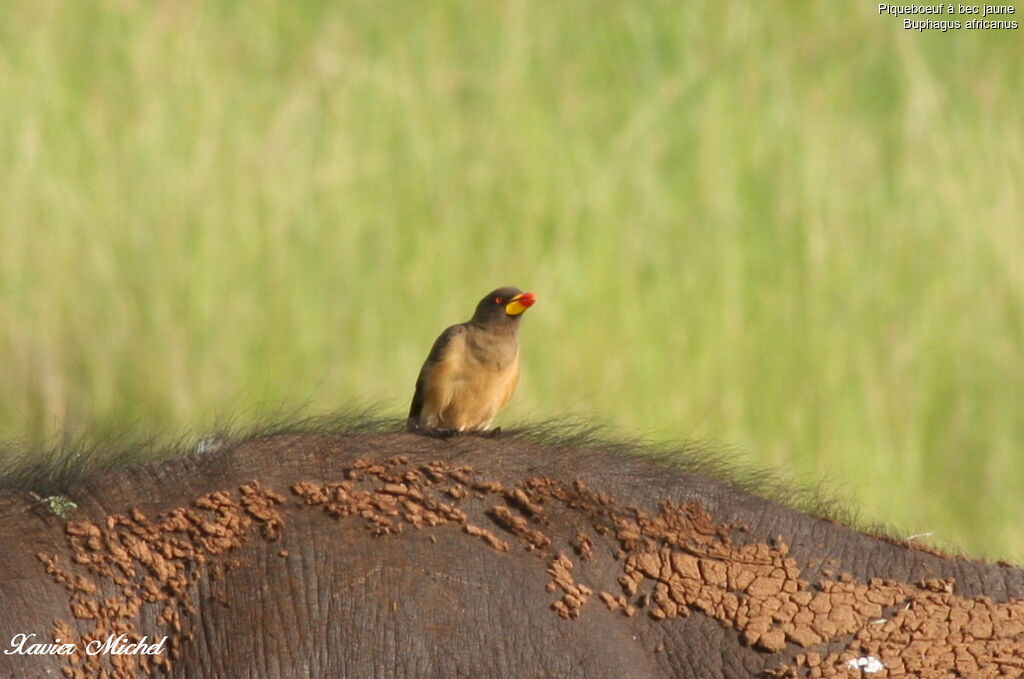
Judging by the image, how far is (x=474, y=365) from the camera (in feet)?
17.0

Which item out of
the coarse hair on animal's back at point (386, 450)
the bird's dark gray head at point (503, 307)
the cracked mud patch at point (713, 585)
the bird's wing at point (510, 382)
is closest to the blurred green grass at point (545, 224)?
the bird's wing at point (510, 382)

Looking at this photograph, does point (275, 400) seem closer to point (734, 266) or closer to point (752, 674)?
point (734, 266)

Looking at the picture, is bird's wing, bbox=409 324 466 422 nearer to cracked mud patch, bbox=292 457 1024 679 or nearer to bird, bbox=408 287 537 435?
bird, bbox=408 287 537 435

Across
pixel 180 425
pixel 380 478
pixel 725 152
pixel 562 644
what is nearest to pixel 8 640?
pixel 380 478

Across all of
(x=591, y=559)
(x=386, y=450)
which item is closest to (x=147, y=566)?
(x=386, y=450)

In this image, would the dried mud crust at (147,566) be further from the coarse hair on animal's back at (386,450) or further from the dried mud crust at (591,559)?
the coarse hair on animal's back at (386,450)

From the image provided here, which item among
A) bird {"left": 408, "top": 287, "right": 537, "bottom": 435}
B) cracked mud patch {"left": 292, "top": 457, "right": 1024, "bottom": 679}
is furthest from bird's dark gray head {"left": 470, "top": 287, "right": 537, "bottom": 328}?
cracked mud patch {"left": 292, "top": 457, "right": 1024, "bottom": 679}

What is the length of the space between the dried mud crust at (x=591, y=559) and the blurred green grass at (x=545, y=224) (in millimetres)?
4405

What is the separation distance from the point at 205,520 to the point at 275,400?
4715 mm

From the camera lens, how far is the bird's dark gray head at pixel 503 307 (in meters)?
5.14

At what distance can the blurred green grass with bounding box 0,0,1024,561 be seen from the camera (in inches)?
342

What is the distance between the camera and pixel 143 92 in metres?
9.34

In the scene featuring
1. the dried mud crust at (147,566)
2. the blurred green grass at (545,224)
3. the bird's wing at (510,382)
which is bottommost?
the dried mud crust at (147,566)

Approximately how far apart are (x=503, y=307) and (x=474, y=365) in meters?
0.22
